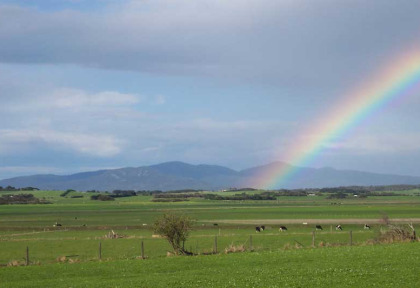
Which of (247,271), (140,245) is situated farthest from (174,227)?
(140,245)

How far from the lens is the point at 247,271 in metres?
29.9

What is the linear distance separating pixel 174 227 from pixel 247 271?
542 inches

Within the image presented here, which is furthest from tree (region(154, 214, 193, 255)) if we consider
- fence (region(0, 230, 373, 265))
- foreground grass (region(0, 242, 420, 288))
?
foreground grass (region(0, 242, 420, 288))

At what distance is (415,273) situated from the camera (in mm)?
25703

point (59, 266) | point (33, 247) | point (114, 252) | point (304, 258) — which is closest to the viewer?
point (304, 258)

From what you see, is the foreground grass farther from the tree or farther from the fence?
the fence

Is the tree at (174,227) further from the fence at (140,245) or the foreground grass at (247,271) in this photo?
the foreground grass at (247,271)

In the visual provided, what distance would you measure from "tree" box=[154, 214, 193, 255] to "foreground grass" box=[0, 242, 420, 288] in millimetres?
4569

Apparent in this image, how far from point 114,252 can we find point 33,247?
1118cm

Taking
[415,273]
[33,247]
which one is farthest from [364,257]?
[33,247]

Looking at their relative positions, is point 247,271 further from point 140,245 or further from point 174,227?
point 140,245

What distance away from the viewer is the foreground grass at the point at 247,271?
83.2 ft

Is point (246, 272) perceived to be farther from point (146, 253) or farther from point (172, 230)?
point (146, 253)

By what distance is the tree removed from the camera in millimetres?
43000
